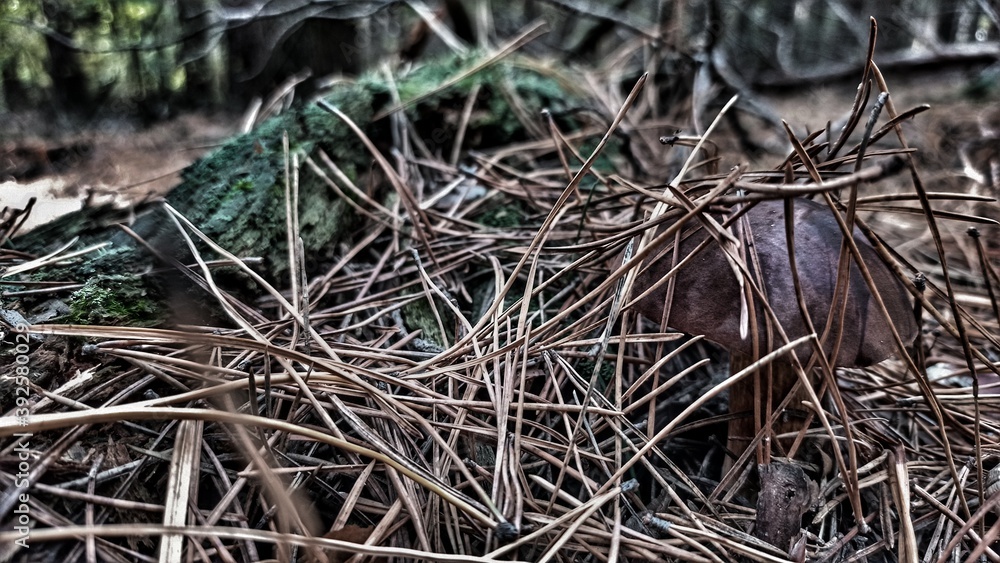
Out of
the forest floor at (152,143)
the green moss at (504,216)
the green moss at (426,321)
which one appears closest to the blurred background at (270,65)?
the forest floor at (152,143)

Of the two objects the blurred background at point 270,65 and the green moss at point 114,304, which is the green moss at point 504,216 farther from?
the blurred background at point 270,65

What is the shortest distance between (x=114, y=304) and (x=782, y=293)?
4.44 feet

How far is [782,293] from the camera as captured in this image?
3.47ft

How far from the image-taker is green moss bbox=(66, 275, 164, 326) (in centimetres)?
112

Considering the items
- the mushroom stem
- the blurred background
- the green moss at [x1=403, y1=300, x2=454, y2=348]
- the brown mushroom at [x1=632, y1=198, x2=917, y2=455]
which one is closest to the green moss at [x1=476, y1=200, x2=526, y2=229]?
the green moss at [x1=403, y1=300, x2=454, y2=348]

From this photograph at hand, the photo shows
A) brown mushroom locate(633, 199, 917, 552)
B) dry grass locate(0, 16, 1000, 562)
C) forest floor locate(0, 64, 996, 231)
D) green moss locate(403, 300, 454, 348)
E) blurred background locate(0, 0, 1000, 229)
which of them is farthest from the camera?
blurred background locate(0, 0, 1000, 229)

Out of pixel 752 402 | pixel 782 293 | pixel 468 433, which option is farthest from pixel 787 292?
pixel 468 433

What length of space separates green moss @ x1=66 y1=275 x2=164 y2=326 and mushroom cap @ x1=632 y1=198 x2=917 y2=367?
1059mm

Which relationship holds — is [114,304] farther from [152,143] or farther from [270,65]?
[270,65]

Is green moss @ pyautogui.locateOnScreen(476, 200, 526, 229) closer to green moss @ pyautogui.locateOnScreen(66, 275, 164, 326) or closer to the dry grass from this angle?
the dry grass

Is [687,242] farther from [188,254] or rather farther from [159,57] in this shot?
[159,57]

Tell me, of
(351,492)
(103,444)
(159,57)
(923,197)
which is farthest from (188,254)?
(159,57)

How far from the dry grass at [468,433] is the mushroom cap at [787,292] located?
72mm

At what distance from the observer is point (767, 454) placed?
1.06m
